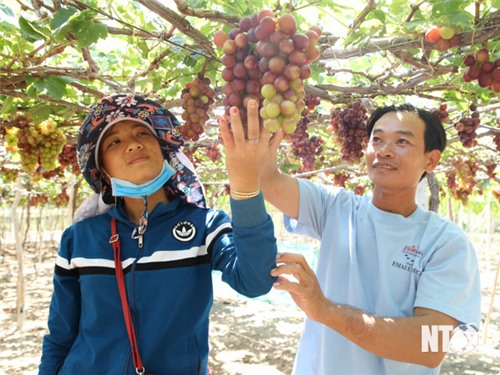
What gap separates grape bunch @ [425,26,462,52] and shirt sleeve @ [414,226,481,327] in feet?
2.67

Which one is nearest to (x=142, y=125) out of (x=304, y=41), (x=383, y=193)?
(x=304, y=41)

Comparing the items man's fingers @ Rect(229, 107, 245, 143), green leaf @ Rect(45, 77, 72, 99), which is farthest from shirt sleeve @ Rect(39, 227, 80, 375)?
green leaf @ Rect(45, 77, 72, 99)

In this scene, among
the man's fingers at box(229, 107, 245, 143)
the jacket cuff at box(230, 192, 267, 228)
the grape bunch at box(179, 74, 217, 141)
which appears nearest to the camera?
the man's fingers at box(229, 107, 245, 143)

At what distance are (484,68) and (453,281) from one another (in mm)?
1044

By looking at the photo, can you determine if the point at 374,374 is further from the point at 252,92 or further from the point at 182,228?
the point at 252,92

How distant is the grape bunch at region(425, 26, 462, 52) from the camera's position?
176 cm

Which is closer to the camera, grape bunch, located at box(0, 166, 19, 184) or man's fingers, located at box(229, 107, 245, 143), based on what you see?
man's fingers, located at box(229, 107, 245, 143)

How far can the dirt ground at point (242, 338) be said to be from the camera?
5.91 m

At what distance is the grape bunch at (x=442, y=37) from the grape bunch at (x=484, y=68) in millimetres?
198

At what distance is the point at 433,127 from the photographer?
6.51 feet

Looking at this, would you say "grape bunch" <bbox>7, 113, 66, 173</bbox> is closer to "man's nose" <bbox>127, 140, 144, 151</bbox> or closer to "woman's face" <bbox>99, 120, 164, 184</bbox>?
"woman's face" <bbox>99, 120, 164, 184</bbox>

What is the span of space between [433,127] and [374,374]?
3.81 feet

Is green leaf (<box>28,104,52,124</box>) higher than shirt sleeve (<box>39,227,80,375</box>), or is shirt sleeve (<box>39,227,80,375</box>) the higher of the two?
green leaf (<box>28,104,52,124</box>)

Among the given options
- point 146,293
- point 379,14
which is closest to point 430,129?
point 379,14
